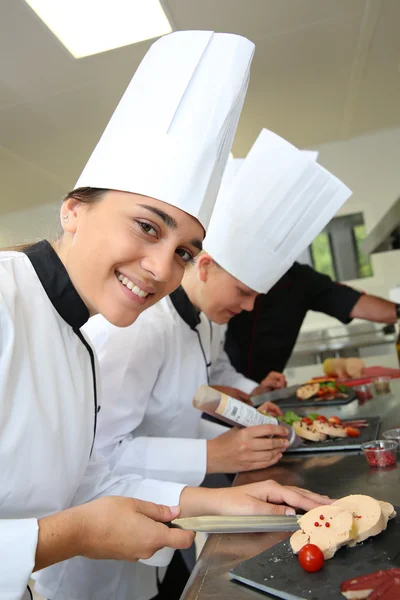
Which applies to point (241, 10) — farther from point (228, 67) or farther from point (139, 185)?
point (139, 185)

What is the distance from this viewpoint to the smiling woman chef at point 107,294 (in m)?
0.86

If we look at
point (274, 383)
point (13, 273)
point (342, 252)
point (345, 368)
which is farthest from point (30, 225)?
point (342, 252)

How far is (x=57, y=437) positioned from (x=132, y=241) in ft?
1.34

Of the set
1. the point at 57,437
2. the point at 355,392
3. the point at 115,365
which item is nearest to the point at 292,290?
the point at 355,392

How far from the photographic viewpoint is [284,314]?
3021mm

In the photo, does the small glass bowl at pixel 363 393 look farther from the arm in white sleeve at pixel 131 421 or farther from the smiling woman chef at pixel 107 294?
the smiling woman chef at pixel 107 294

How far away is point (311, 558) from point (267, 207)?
4.52 feet

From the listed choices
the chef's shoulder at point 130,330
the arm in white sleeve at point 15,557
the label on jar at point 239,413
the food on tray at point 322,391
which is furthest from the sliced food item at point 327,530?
the food on tray at point 322,391

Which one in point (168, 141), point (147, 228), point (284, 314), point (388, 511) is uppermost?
point (168, 141)

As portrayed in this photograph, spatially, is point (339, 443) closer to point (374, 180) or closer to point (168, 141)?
point (168, 141)

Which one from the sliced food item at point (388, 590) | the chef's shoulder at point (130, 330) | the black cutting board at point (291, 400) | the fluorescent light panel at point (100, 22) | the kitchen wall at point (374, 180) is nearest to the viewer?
the sliced food item at point (388, 590)

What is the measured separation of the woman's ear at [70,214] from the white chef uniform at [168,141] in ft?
0.17

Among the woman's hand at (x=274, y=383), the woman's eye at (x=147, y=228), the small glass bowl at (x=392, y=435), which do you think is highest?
the woman's eye at (x=147, y=228)

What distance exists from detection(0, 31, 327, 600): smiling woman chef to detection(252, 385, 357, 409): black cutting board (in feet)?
3.95
